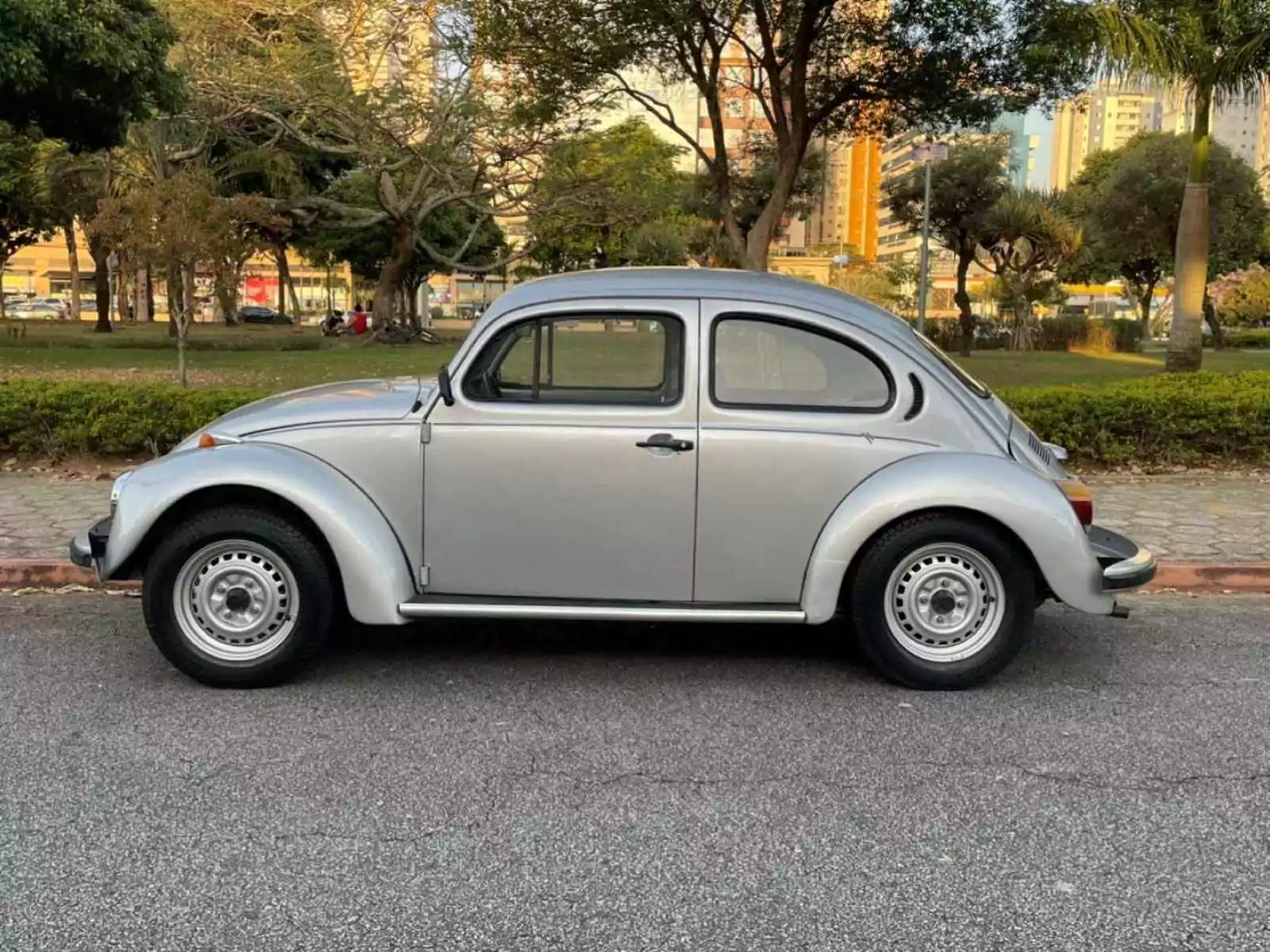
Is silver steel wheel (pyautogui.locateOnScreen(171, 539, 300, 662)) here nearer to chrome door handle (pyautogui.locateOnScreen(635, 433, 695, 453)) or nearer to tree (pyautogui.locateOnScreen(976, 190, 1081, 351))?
chrome door handle (pyautogui.locateOnScreen(635, 433, 695, 453))

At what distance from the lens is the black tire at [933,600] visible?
4.58 m

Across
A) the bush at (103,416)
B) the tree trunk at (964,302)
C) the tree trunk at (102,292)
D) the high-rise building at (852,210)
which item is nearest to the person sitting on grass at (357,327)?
the tree trunk at (102,292)

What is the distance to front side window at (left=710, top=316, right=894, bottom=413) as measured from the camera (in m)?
4.70

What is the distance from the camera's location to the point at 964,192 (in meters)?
29.1

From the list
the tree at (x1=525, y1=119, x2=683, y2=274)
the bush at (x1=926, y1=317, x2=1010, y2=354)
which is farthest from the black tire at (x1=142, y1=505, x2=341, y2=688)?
the bush at (x1=926, y1=317, x2=1010, y2=354)

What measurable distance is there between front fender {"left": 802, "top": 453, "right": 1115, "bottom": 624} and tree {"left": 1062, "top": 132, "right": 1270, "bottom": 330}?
27.7 m

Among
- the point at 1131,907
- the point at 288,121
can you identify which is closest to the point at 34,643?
the point at 1131,907

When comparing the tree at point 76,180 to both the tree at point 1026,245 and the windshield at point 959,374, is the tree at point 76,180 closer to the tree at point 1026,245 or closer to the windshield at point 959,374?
the tree at point 1026,245

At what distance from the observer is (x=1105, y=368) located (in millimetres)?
23266

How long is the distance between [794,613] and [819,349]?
1.17 m

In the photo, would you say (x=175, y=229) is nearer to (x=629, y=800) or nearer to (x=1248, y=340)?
(x=629, y=800)

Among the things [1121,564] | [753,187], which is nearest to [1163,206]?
[753,187]

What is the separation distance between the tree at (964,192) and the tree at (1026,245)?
392 millimetres

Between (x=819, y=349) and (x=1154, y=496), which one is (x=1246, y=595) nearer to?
(x=1154, y=496)
